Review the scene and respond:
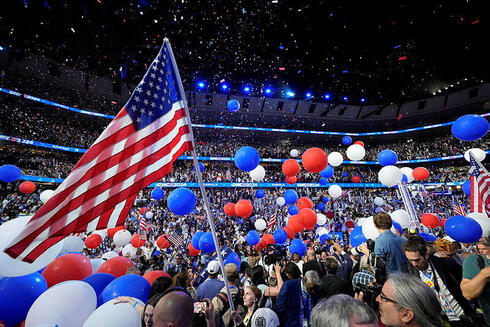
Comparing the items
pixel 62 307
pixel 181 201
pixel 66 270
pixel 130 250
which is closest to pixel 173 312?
pixel 62 307

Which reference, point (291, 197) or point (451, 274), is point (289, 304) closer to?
point (451, 274)

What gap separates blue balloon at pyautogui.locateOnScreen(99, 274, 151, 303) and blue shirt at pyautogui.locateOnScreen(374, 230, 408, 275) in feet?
10.1

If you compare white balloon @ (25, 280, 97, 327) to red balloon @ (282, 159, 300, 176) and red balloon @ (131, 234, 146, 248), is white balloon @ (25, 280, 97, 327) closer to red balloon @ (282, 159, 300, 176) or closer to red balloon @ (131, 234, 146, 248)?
red balloon @ (282, 159, 300, 176)

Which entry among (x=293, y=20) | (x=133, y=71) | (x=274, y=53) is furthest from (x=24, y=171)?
(x=293, y=20)

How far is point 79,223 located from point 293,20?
1502 cm

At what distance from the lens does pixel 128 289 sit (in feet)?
8.66

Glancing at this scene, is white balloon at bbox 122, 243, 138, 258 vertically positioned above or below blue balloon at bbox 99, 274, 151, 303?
above

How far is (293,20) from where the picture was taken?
43.8ft

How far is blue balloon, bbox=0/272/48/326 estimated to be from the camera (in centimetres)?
248

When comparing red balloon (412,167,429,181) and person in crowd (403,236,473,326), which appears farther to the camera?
red balloon (412,167,429,181)

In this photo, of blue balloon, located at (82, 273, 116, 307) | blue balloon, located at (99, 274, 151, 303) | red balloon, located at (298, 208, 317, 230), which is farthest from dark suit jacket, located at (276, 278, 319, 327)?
red balloon, located at (298, 208, 317, 230)

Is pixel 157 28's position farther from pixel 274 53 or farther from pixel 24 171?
pixel 24 171

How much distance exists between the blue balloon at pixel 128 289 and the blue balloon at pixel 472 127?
27.3 feet

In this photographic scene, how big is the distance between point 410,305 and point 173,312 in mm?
1454
